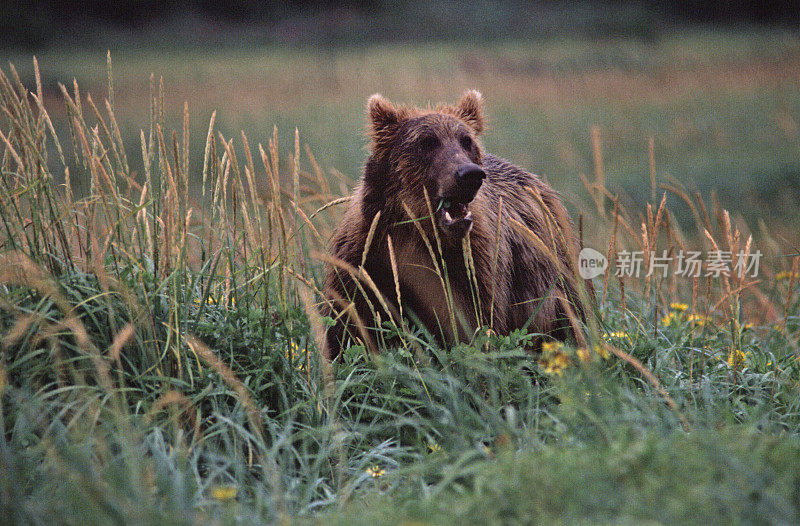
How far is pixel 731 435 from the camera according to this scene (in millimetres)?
1966

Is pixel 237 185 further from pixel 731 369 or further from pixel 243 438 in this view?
pixel 731 369

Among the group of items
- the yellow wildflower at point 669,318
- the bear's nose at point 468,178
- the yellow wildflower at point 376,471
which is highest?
the bear's nose at point 468,178

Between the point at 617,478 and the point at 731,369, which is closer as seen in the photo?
the point at 617,478

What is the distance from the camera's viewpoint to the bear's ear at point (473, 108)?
151 inches

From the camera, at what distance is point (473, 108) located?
3.87m

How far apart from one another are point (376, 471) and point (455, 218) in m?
1.27

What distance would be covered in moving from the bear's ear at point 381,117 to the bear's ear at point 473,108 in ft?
1.42

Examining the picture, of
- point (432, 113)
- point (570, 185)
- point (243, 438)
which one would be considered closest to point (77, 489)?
point (243, 438)

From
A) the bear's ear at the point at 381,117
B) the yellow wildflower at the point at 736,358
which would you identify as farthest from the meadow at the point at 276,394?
the bear's ear at the point at 381,117

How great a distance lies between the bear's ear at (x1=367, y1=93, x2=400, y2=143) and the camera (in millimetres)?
3611

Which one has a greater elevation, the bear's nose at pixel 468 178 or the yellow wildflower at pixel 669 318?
the bear's nose at pixel 468 178

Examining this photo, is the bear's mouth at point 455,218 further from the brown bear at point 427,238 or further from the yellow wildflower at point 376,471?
the yellow wildflower at point 376,471

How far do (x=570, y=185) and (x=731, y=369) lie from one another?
635 centimetres

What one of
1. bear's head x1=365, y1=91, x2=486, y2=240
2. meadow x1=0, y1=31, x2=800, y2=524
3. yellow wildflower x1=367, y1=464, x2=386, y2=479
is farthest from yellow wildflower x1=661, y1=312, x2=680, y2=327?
yellow wildflower x1=367, y1=464, x2=386, y2=479
